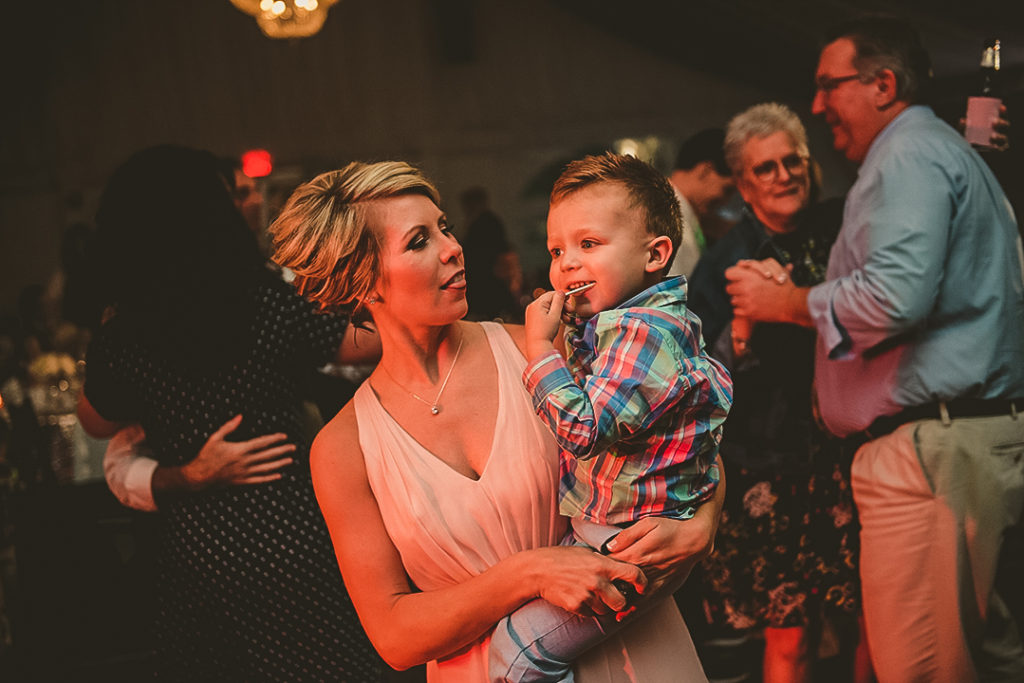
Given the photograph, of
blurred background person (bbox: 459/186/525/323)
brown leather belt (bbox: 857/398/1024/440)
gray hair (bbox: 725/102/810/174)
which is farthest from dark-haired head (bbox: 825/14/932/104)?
blurred background person (bbox: 459/186/525/323)

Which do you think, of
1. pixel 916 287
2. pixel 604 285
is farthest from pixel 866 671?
pixel 604 285

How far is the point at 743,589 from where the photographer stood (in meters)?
2.79

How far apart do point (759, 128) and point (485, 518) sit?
1844 mm

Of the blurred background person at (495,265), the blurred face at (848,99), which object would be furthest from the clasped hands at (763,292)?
the blurred background person at (495,265)

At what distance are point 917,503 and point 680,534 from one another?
1.15 metres

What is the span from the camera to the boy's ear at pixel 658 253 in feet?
4.96

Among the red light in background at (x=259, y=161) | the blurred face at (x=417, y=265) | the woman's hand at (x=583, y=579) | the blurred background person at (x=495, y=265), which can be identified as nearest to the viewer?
the woman's hand at (x=583, y=579)

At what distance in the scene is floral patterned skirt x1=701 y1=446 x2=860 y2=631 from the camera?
274cm

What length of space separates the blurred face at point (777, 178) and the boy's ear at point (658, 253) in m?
1.42

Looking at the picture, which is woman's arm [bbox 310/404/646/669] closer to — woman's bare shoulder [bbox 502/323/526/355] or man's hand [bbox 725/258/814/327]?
woman's bare shoulder [bbox 502/323/526/355]

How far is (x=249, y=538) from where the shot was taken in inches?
82.7

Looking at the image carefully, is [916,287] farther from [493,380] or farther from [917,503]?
[493,380]

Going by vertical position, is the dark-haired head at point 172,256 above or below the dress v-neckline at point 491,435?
above

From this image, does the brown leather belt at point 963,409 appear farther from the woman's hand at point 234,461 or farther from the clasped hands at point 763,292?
the woman's hand at point 234,461
